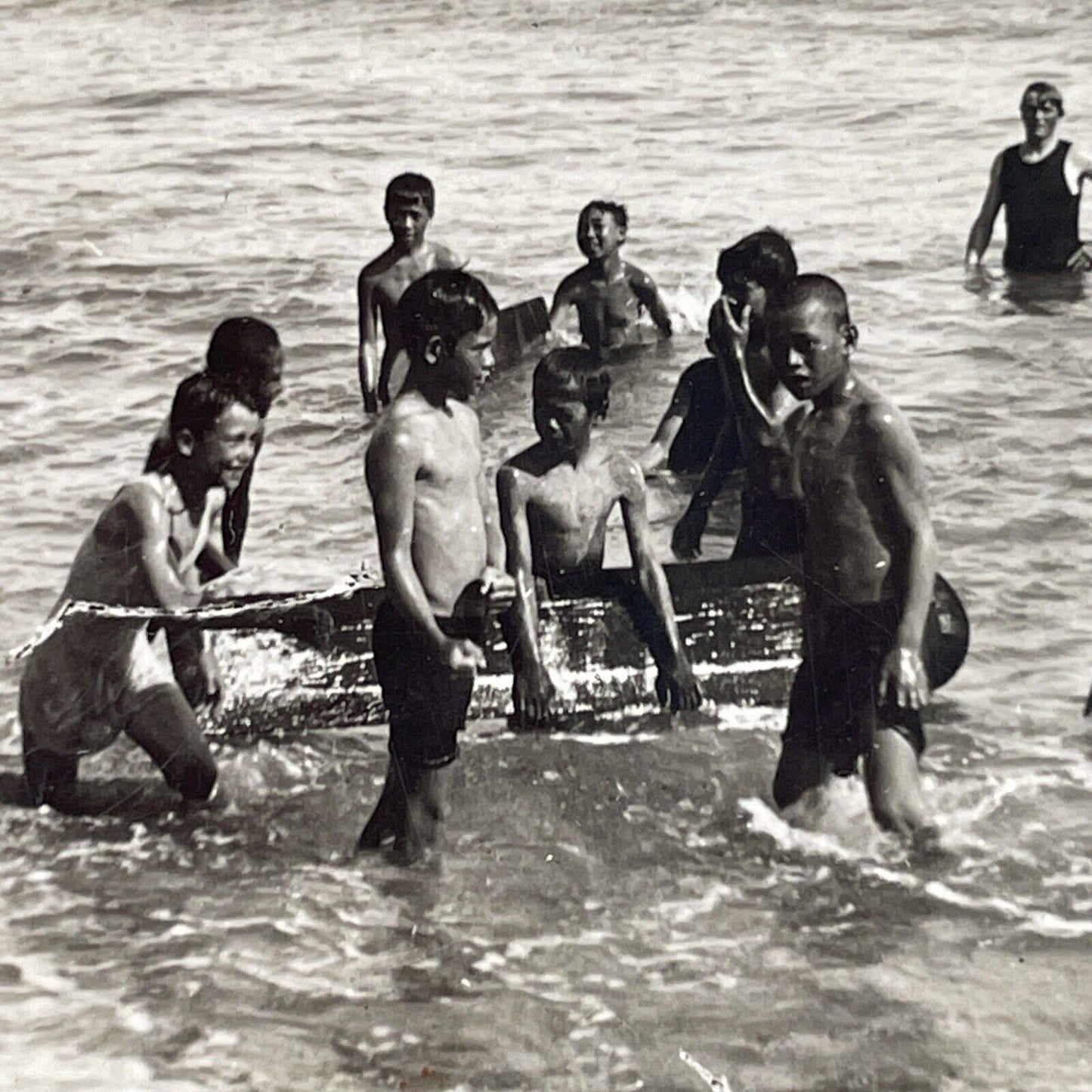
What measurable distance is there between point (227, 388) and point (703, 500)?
9.57 feet

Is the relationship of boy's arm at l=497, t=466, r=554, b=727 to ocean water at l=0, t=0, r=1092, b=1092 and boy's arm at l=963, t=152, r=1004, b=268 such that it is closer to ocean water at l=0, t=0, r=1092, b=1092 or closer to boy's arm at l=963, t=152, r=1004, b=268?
ocean water at l=0, t=0, r=1092, b=1092

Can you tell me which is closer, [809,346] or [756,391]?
[809,346]

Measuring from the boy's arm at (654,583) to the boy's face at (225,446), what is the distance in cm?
130

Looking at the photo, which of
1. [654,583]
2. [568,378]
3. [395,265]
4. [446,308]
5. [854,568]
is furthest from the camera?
[395,265]

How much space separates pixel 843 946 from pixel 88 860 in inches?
95.4

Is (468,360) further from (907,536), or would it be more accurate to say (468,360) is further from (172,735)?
(172,735)

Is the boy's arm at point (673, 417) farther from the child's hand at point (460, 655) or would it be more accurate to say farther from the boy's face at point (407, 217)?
the child's hand at point (460, 655)

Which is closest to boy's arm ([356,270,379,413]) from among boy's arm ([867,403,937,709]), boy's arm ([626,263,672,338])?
boy's arm ([626,263,672,338])

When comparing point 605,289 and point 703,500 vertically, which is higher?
point 605,289

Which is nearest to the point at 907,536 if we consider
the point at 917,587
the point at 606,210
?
the point at 917,587

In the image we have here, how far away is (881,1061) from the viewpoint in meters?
4.91

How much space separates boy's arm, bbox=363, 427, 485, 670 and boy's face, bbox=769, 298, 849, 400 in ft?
3.53

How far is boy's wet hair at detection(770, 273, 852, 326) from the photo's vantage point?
5398 millimetres

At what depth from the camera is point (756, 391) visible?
780 centimetres
